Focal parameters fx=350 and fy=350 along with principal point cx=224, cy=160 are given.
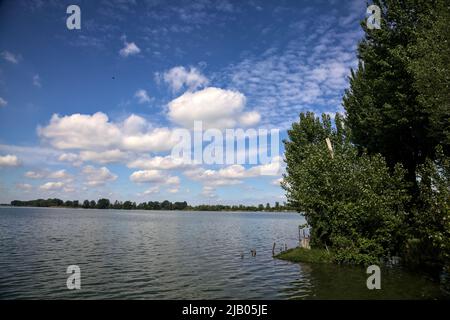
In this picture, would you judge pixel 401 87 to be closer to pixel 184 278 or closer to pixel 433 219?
pixel 433 219

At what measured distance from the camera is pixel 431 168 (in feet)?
75.0

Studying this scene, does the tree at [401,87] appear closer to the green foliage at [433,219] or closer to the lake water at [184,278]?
the green foliage at [433,219]

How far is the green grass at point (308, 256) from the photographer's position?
37.2m

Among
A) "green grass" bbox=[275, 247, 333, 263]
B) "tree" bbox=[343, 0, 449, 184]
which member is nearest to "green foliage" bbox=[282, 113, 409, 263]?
"green grass" bbox=[275, 247, 333, 263]

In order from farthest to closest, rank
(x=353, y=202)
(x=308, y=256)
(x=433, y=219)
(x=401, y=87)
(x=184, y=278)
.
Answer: (x=308, y=256), (x=353, y=202), (x=184, y=278), (x=401, y=87), (x=433, y=219)

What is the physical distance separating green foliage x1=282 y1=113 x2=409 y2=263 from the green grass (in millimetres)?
1525

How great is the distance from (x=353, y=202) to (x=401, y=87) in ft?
38.6

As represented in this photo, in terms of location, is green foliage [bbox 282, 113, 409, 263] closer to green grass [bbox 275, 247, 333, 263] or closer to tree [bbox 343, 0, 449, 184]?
green grass [bbox 275, 247, 333, 263]

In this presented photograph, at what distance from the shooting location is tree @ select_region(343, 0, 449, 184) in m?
26.3

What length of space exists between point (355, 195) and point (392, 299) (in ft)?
41.9

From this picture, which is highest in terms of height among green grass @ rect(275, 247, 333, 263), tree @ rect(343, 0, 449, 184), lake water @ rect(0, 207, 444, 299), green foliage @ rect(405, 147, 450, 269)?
tree @ rect(343, 0, 449, 184)

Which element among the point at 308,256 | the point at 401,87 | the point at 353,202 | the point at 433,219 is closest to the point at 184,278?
the point at 308,256

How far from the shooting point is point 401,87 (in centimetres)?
3062
